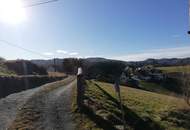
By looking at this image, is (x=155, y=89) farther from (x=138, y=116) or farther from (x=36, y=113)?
(x=36, y=113)

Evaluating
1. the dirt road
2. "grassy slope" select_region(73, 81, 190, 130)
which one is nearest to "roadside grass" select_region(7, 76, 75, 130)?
the dirt road

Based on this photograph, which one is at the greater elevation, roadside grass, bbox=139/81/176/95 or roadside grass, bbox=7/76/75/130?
roadside grass, bbox=7/76/75/130

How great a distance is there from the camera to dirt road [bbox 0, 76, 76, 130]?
15069 mm

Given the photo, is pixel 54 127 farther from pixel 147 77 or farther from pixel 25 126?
pixel 147 77

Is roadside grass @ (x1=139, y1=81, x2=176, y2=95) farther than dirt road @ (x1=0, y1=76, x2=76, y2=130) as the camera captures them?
Yes

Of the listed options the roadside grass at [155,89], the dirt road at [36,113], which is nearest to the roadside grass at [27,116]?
the dirt road at [36,113]

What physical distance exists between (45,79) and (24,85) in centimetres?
872

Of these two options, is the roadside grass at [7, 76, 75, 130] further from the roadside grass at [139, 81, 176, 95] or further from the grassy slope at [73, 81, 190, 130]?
the roadside grass at [139, 81, 176, 95]

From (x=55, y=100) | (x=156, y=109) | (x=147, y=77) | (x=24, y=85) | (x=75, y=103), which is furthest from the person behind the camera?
(x=147, y=77)

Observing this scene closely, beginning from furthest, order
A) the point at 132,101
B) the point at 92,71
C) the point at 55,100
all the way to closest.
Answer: the point at 92,71, the point at 132,101, the point at 55,100

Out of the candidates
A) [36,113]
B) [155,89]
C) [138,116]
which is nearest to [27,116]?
[36,113]

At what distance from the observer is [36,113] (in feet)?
55.9

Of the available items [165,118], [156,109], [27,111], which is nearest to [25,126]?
[27,111]

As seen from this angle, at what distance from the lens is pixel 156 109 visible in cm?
2267
